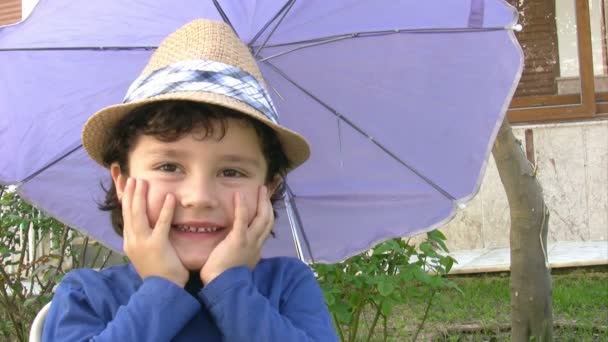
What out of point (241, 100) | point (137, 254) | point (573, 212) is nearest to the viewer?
point (137, 254)

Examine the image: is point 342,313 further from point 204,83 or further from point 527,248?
point 204,83

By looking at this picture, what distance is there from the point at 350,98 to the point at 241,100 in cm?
64

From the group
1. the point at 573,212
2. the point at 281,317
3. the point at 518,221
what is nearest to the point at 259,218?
the point at 281,317

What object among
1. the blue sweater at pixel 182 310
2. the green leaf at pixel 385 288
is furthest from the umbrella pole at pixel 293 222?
the green leaf at pixel 385 288

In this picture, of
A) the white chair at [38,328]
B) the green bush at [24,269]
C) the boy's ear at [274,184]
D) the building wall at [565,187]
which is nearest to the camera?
the white chair at [38,328]

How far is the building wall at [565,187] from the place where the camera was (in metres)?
7.36

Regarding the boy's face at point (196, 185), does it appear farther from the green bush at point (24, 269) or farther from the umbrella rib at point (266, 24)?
the green bush at point (24, 269)

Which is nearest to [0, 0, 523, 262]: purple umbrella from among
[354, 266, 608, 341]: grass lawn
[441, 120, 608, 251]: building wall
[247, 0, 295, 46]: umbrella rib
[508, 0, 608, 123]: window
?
[247, 0, 295, 46]: umbrella rib

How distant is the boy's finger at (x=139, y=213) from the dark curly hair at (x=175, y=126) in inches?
4.9

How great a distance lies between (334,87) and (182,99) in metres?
0.72

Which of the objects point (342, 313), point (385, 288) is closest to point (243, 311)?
point (385, 288)

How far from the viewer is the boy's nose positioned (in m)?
1.69

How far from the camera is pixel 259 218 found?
1795 mm

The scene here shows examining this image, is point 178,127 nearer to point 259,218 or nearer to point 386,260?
point 259,218
